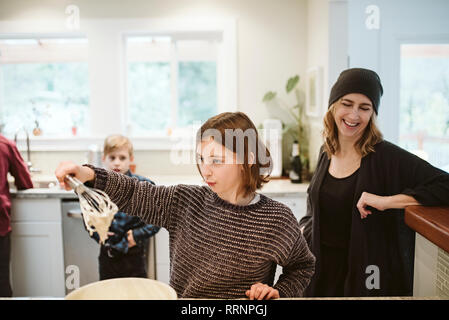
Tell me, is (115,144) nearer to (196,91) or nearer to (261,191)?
(261,191)

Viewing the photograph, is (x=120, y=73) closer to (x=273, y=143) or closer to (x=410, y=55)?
(x=273, y=143)

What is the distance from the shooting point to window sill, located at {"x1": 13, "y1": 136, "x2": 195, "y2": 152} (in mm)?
2977

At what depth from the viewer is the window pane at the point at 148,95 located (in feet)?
10.0

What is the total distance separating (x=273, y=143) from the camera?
2.70m

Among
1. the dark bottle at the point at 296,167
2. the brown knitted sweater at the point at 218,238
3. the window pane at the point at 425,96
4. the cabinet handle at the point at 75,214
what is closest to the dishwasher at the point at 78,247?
the cabinet handle at the point at 75,214

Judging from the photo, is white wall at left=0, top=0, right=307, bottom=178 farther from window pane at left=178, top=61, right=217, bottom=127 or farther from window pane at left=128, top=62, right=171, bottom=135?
window pane at left=128, top=62, right=171, bottom=135

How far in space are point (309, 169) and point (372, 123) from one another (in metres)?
1.37

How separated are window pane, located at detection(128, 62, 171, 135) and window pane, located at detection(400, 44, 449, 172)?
2.00 m

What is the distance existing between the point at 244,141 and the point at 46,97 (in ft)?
8.53

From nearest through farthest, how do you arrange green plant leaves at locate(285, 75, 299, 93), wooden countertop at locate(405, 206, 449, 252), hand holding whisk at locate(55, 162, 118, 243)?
1. hand holding whisk at locate(55, 162, 118, 243)
2. wooden countertop at locate(405, 206, 449, 252)
3. green plant leaves at locate(285, 75, 299, 93)

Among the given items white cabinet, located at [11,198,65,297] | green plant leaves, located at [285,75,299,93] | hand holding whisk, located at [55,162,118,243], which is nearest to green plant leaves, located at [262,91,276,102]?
green plant leaves, located at [285,75,299,93]

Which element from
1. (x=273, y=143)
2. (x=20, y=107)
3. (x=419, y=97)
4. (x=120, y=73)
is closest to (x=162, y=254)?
(x=273, y=143)

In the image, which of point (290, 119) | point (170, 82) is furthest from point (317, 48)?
point (170, 82)

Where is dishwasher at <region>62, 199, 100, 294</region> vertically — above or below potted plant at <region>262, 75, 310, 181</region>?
below
